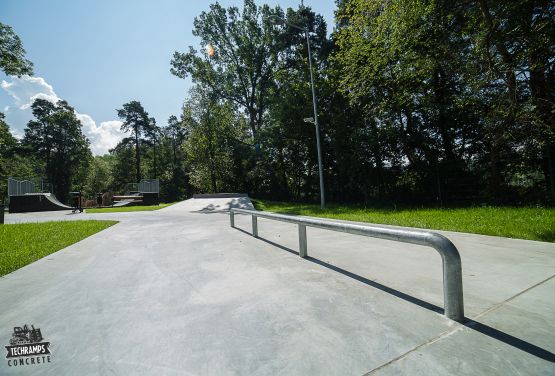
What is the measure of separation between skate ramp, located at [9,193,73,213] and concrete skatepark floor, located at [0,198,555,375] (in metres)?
26.0

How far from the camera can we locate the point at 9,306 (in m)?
3.32

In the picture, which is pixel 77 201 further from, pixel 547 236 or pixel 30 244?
pixel 547 236

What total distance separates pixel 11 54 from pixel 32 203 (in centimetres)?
1320

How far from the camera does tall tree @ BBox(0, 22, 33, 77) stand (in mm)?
17219

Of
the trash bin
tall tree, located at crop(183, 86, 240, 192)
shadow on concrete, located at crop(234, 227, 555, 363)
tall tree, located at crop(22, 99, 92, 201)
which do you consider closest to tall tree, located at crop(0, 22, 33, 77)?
the trash bin

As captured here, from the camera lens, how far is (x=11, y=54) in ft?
57.9

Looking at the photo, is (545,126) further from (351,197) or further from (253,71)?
(253,71)

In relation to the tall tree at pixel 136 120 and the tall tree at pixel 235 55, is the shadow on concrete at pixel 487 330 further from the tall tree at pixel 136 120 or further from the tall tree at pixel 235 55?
the tall tree at pixel 136 120

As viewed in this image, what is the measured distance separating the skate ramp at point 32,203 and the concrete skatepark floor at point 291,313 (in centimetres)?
2600

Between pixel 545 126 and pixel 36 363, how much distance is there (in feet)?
43.6

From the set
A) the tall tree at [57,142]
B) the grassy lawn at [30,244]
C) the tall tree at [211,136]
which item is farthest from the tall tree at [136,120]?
the grassy lawn at [30,244]

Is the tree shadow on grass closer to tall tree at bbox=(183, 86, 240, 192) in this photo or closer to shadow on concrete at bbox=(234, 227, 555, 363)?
shadow on concrete at bbox=(234, 227, 555, 363)

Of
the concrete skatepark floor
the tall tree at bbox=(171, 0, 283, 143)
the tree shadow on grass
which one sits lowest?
the concrete skatepark floor

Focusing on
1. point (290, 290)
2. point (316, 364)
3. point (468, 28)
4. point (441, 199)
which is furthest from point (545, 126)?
point (316, 364)
